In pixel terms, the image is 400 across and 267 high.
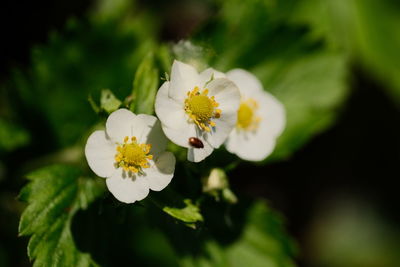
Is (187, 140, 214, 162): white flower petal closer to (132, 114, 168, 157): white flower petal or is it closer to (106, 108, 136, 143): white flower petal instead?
(132, 114, 168, 157): white flower petal

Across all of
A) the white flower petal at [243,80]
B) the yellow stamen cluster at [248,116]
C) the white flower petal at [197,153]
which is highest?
the white flower petal at [243,80]

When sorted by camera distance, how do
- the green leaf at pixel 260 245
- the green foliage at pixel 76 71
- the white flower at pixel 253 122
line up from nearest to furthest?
the white flower at pixel 253 122, the green leaf at pixel 260 245, the green foliage at pixel 76 71

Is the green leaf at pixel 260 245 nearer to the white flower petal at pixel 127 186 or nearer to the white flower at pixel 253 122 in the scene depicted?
the white flower at pixel 253 122

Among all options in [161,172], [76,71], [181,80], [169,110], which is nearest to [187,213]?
[161,172]

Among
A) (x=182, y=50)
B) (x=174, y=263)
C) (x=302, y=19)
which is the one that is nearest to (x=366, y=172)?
(x=302, y=19)

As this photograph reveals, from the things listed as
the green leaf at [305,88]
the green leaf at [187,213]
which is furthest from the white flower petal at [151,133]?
the green leaf at [305,88]

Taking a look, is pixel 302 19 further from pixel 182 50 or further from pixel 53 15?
pixel 53 15
